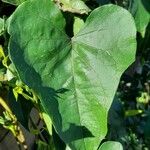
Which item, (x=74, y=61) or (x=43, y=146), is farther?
(x=43, y=146)

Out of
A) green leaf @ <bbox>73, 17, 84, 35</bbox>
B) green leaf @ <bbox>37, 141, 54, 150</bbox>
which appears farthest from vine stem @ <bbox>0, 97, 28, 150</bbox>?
green leaf @ <bbox>73, 17, 84, 35</bbox>

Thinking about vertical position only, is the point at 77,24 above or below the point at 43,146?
above

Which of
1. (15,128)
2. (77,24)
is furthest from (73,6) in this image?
(15,128)

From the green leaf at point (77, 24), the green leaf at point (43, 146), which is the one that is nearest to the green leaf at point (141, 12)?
the green leaf at point (77, 24)

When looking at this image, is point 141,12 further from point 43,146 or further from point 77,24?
point 43,146

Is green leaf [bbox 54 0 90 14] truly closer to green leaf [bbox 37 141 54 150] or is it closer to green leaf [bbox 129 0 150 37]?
green leaf [bbox 129 0 150 37]

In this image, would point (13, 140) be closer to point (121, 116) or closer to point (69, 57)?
point (69, 57)

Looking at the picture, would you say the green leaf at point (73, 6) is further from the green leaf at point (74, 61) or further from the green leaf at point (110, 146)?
the green leaf at point (110, 146)
